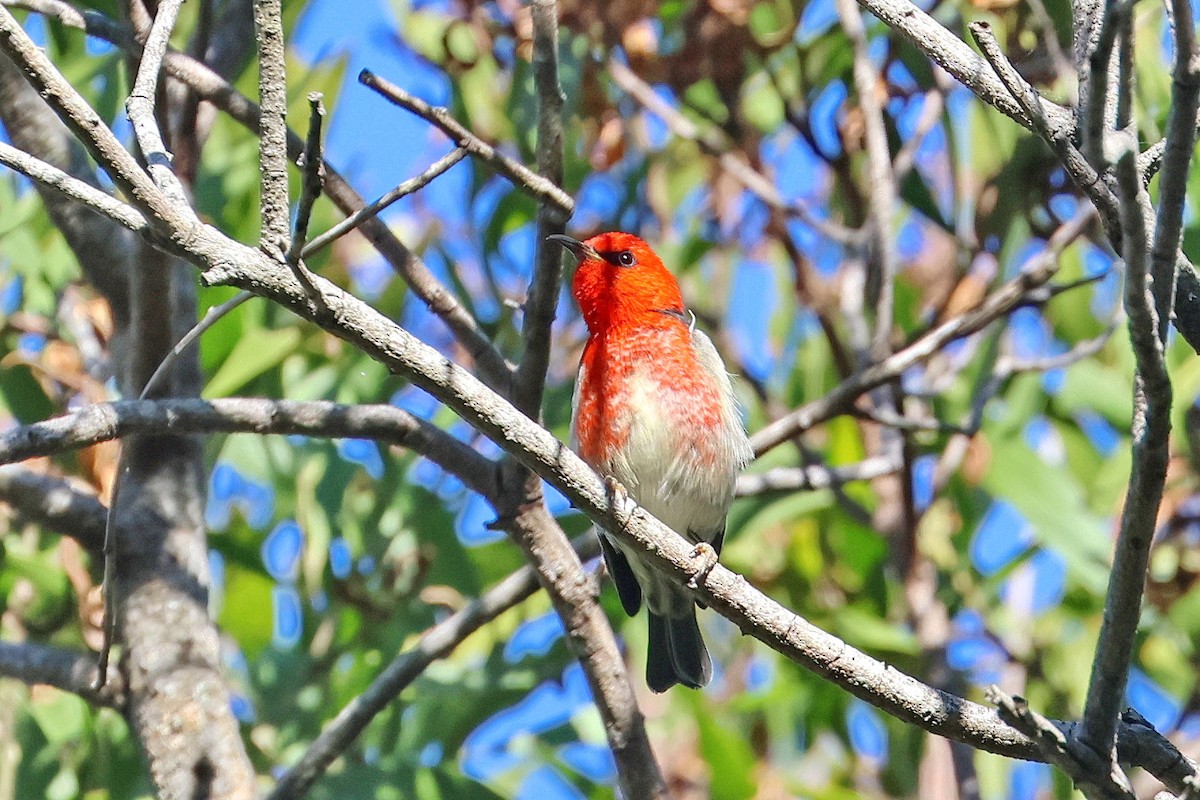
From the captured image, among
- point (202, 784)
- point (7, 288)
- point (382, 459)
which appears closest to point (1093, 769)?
point (202, 784)

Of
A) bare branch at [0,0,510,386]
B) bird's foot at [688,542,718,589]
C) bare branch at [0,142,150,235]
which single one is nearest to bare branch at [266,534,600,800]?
bare branch at [0,0,510,386]

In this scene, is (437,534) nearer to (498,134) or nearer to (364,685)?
(364,685)

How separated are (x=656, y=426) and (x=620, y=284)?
570 mm

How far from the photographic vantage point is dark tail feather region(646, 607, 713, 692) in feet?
15.8

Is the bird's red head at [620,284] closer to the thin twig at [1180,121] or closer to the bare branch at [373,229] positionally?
the bare branch at [373,229]

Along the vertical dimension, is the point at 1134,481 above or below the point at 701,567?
below

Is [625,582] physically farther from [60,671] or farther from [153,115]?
[153,115]

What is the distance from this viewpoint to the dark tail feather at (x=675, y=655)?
15.8 feet

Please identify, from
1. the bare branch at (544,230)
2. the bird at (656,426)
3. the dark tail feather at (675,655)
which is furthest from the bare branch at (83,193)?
the dark tail feather at (675,655)

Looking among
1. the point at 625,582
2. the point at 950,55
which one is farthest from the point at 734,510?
the point at 950,55

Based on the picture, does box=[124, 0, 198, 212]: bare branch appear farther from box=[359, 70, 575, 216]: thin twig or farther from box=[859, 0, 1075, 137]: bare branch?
box=[859, 0, 1075, 137]: bare branch

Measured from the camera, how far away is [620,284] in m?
5.10

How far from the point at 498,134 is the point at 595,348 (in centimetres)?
170

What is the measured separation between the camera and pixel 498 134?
6.38m
